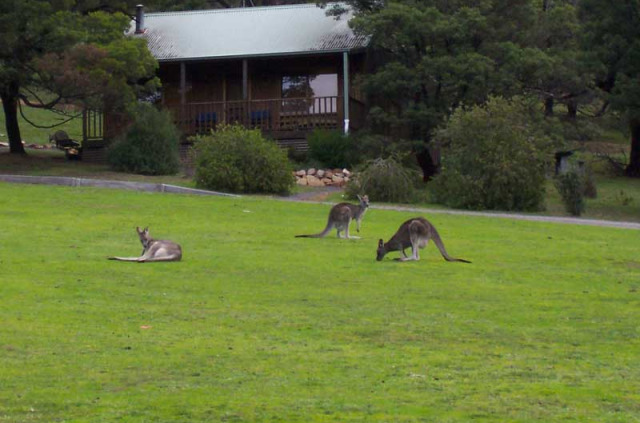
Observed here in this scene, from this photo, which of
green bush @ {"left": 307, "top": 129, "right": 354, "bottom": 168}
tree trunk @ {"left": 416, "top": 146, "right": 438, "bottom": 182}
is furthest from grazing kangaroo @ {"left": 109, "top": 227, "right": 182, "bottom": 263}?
tree trunk @ {"left": 416, "top": 146, "right": 438, "bottom": 182}

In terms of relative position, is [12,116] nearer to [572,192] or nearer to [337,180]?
[337,180]

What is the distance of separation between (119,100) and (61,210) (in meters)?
10.8

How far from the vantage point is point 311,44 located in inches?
1811

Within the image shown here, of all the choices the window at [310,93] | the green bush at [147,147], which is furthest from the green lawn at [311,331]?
the window at [310,93]

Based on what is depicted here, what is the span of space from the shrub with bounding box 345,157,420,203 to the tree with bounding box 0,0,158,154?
30.5ft

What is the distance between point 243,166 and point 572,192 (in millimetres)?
10736

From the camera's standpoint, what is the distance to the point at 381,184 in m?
36.3

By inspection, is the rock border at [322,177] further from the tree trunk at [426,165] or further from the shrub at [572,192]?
the shrub at [572,192]

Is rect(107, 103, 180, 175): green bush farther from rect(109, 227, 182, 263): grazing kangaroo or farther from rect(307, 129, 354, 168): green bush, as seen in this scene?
rect(109, 227, 182, 263): grazing kangaroo

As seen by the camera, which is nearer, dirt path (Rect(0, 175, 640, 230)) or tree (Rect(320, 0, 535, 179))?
dirt path (Rect(0, 175, 640, 230))

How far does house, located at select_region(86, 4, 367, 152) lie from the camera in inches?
1810

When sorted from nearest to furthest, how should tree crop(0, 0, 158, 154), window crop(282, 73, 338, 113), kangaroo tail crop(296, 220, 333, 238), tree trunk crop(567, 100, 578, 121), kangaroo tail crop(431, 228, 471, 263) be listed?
kangaroo tail crop(431, 228, 471, 263) → kangaroo tail crop(296, 220, 333, 238) → tree crop(0, 0, 158, 154) → window crop(282, 73, 338, 113) → tree trunk crop(567, 100, 578, 121)

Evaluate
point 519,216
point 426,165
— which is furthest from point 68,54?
point 519,216

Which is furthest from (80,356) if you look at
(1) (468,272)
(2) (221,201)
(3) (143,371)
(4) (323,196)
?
(4) (323,196)
